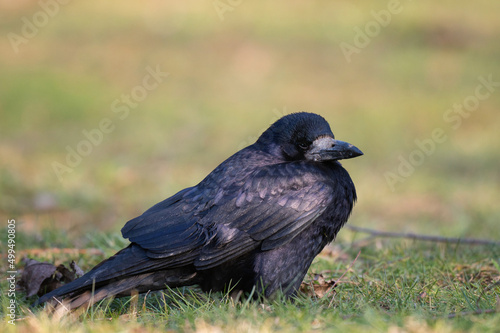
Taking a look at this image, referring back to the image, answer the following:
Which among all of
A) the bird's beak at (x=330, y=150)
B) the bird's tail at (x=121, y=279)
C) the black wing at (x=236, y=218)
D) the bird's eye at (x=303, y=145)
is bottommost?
the bird's tail at (x=121, y=279)

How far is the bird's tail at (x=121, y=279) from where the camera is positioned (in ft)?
12.0

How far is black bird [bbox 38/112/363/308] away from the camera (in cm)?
369

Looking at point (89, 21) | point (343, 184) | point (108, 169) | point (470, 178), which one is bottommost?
point (470, 178)

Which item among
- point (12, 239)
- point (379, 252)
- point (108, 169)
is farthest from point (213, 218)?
point (108, 169)

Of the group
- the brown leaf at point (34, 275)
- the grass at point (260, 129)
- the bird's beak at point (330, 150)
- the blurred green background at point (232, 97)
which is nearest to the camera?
the grass at point (260, 129)

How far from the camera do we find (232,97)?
39.8 feet

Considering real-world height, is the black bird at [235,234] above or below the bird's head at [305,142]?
below

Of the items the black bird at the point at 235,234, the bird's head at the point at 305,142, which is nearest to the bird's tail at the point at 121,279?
the black bird at the point at 235,234

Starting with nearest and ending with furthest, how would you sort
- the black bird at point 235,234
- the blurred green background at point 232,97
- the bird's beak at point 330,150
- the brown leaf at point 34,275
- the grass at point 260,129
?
the grass at point 260,129
the black bird at point 235,234
the bird's beak at point 330,150
the brown leaf at point 34,275
the blurred green background at point 232,97

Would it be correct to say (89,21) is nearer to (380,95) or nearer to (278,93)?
(278,93)

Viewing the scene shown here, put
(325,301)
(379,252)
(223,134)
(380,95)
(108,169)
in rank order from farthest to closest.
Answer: (380,95) → (223,134) → (108,169) → (379,252) → (325,301)

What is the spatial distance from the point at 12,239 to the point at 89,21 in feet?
37.1

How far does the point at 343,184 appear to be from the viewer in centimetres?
395

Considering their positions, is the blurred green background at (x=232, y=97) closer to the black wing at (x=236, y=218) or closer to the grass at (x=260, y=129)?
the grass at (x=260, y=129)
